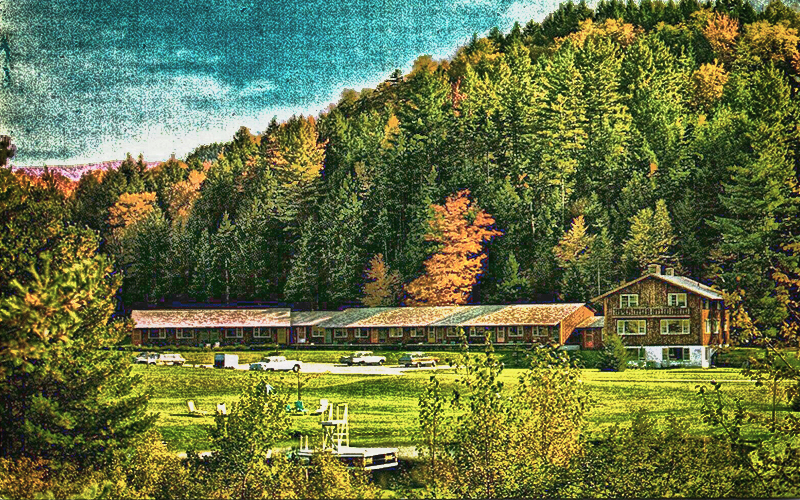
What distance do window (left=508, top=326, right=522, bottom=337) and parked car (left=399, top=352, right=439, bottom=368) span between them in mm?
661

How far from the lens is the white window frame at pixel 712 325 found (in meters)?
8.12

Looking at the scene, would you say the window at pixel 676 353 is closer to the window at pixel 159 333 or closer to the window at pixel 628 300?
the window at pixel 628 300

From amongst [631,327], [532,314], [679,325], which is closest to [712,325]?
[679,325]

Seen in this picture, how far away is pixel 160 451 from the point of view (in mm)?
7609

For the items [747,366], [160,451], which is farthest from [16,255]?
[747,366]

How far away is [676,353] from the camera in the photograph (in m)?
8.10

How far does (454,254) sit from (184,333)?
2411mm

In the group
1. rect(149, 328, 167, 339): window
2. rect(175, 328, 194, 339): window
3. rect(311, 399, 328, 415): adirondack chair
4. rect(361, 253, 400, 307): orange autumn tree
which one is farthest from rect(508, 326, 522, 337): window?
rect(149, 328, 167, 339): window

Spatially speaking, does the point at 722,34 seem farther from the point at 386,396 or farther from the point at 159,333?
the point at 159,333

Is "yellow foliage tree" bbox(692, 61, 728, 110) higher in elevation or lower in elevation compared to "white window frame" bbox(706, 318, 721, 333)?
higher

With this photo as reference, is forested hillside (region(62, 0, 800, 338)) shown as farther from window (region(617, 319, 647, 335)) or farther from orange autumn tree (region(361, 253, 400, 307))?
window (region(617, 319, 647, 335))

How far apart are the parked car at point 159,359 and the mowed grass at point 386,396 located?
6 cm

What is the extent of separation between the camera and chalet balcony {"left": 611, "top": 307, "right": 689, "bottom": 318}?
804 centimetres

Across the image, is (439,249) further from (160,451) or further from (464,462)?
(160,451)
